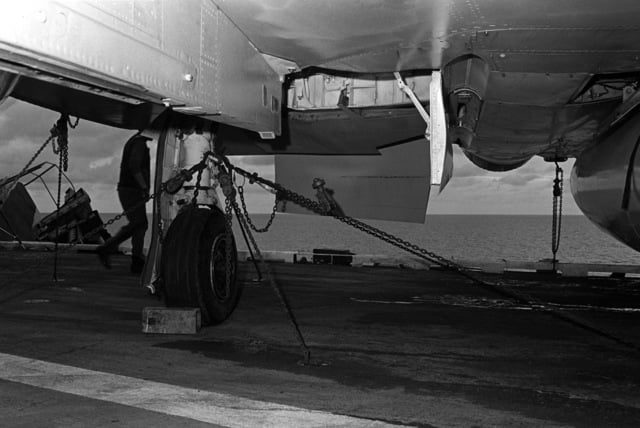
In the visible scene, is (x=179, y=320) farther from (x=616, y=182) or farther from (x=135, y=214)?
(x=135, y=214)

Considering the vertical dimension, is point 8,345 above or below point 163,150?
below

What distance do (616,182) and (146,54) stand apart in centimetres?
415

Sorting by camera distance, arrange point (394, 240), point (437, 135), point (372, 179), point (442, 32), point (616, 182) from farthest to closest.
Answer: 1. point (372, 179)
2. point (616, 182)
3. point (394, 240)
4. point (437, 135)
5. point (442, 32)

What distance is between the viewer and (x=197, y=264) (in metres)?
5.26

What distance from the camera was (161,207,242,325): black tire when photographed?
5.28m

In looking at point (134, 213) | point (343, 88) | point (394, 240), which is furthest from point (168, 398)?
point (134, 213)

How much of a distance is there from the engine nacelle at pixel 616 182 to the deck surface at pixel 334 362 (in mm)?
929

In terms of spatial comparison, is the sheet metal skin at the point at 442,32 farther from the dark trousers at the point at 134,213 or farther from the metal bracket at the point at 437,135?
the dark trousers at the point at 134,213

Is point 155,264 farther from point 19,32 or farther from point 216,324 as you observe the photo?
point 19,32

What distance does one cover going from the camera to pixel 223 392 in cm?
368

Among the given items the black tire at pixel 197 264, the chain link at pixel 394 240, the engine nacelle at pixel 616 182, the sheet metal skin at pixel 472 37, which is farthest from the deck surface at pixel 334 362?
the sheet metal skin at pixel 472 37

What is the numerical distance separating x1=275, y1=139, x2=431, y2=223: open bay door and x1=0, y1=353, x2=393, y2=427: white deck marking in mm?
4306

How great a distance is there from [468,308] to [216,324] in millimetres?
2841

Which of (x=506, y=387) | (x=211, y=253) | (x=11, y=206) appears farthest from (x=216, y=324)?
(x=11, y=206)
